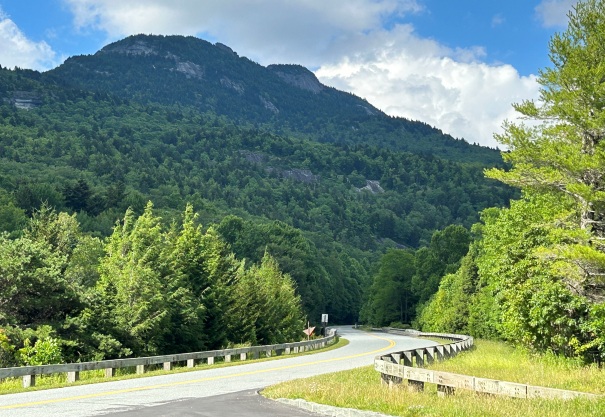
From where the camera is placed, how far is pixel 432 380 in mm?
15938

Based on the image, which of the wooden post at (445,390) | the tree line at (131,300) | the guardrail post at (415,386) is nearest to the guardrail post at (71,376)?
the tree line at (131,300)

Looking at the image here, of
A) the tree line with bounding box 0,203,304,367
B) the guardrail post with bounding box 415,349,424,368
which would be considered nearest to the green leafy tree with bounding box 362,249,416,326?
the tree line with bounding box 0,203,304,367

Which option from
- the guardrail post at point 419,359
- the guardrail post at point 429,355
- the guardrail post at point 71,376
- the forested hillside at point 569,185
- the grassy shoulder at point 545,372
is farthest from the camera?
the guardrail post at point 429,355

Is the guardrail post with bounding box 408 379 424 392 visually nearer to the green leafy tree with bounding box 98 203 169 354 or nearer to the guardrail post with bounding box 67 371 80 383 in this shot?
the guardrail post with bounding box 67 371 80 383

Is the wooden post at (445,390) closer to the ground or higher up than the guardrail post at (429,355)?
higher up

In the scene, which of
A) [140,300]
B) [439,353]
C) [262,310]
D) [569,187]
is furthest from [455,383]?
[262,310]

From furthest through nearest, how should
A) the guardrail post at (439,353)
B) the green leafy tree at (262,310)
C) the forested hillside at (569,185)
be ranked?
the green leafy tree at (262,310) → the guardrail post at (439,353) → the forested hillside at (569,185)

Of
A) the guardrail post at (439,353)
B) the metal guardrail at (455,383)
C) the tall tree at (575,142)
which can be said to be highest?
the tall tree at (575,142)

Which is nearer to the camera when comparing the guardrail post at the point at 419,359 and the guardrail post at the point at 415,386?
the guardrail post at the point at 415,386

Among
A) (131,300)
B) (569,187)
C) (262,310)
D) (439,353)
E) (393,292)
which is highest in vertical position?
(569,187)

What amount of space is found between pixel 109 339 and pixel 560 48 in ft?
77.0

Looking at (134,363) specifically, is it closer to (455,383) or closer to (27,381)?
(27,381)

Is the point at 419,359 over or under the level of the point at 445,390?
under

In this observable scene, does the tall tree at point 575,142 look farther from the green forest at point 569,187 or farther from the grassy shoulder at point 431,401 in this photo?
the grassy shoulder at point 431,401
